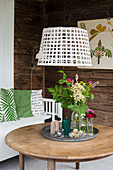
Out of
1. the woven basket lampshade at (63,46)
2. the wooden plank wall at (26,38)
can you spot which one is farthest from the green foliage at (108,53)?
the woven basket lampshade at (63,46)

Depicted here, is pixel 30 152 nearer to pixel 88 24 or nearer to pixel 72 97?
pixel 72 97

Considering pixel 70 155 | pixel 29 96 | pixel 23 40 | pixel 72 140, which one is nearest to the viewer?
pixel 70 155

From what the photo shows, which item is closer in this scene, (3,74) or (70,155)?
(70,155)

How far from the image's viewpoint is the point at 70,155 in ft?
6.41

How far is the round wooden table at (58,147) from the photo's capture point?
1.97m

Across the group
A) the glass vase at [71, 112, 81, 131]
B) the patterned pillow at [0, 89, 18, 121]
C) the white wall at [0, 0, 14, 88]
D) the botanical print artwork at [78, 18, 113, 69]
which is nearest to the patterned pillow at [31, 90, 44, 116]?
the patterned pillow at [0, 89, 18, 121]

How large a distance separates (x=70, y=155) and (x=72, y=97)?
2.20 ft

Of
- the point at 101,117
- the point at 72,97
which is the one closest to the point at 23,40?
the point at 101,117

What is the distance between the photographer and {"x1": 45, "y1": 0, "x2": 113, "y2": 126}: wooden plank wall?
13.9 feet

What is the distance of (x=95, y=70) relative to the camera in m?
4.38

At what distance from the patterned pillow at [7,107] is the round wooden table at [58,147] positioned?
0.93 m

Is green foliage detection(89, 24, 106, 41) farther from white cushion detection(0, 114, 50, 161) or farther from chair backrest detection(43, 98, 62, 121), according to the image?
white cushion detection(0, 114, 50, 161)

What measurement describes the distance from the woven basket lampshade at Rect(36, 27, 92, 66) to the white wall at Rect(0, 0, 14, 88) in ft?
6.32

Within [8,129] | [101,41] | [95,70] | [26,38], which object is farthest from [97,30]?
[8,129]
